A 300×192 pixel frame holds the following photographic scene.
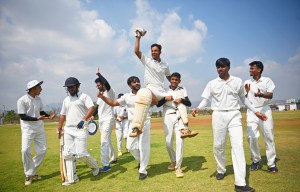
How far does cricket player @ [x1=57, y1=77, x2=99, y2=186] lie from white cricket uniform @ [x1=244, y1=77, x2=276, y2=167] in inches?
182

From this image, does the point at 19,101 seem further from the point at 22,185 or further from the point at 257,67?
the point at 257,67

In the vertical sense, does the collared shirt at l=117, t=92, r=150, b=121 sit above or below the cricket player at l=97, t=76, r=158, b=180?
above

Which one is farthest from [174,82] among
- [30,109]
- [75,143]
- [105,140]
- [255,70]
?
[30,109]

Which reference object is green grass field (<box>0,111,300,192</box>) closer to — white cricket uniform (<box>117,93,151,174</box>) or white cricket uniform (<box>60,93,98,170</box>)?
white cricket uniform (<box>117,93,151,174</box>)

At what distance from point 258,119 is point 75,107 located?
525cm

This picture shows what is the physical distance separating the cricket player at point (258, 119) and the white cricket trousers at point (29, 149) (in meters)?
6.25

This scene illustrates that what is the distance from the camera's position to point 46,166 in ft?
28.9

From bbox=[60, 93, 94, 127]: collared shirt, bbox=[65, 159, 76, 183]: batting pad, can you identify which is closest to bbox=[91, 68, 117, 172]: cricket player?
bbox=[60, 93, 94, 127]: collared shirt

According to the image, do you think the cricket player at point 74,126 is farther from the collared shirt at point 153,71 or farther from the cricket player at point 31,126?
the collared shirt at point 153,71

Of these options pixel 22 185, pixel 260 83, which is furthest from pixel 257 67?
pixel 22 185

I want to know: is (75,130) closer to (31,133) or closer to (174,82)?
(31,133)

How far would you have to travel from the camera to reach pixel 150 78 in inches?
275

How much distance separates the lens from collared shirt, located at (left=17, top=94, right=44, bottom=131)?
7.06m

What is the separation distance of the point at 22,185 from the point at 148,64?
476cm
